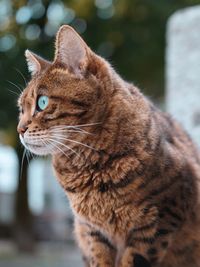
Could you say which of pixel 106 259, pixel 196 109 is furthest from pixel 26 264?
pixel 106 259

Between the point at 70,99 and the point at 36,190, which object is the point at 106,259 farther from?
the point at 36,190

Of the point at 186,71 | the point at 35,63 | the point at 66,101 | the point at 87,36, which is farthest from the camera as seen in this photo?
the point at 87,36

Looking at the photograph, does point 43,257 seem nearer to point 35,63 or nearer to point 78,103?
point 35,63

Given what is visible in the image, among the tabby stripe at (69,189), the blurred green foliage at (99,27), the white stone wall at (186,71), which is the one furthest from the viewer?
the blurred green foliage at (99,27)

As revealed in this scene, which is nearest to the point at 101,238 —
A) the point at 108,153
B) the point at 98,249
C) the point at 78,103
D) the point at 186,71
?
the point at 98,249

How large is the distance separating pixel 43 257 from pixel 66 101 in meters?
8.34

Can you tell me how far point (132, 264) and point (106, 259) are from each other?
0.70 ft

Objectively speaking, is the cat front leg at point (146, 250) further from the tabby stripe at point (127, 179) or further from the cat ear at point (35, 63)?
the cat ear at point (35, 63)

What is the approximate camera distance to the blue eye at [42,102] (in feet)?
8.10

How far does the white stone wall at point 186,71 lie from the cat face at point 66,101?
157cm

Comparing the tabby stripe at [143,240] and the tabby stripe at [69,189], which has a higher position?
the tabby stripe at [69,189]

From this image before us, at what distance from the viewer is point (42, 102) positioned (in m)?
2.49


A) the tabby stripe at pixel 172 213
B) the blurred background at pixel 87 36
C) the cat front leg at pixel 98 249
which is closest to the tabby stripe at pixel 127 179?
the tabby stripe at pixel 172 213

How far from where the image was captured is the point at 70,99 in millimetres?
2436
